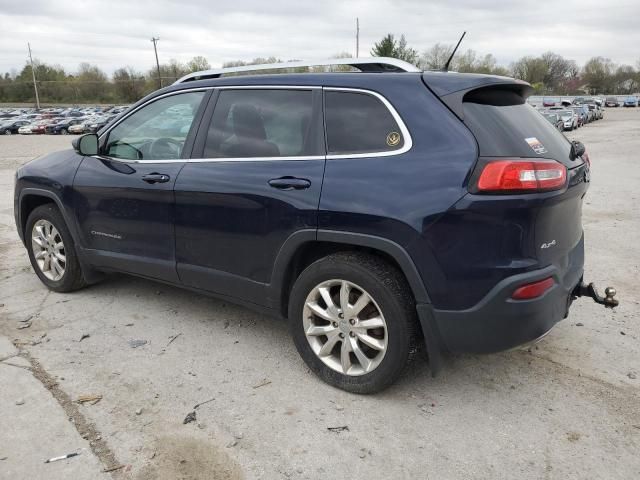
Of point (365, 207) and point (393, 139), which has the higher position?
point (393, 139)

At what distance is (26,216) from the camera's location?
5117 mm

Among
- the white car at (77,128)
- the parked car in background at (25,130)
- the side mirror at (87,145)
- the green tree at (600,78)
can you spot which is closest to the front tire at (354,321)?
the side mirror at (87,145)

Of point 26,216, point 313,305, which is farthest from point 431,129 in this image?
Result: point 26,216

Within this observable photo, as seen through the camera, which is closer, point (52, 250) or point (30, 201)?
point (52, 250)

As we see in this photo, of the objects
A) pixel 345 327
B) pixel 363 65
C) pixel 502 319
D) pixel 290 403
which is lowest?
pixel 290 403

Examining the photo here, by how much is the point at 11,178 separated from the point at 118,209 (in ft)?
36.8

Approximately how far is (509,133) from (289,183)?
48.2 inches

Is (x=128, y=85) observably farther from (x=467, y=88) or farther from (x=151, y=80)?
(x=467, y=88)

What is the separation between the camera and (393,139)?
2.93 meters

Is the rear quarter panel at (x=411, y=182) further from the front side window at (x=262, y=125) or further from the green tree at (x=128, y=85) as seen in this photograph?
the green tree at (x=128, y=85)

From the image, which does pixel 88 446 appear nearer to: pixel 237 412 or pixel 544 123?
pixel 237 412

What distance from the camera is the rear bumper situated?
269 cm

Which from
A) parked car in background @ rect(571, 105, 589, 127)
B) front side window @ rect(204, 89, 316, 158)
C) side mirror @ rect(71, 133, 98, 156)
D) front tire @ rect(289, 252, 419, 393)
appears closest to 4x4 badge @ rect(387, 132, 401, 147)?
front side window @ rect(204, 89, 316, 158)

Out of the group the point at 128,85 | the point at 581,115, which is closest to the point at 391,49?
the point at 581,115
